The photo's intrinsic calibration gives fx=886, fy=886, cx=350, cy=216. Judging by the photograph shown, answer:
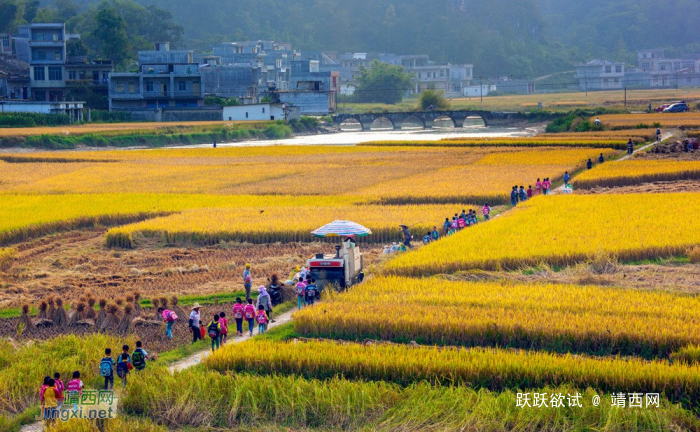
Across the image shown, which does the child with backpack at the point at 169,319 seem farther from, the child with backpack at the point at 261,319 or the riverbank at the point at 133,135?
the riverbank at the point at 133,135

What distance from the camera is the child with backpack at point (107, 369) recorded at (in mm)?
13945

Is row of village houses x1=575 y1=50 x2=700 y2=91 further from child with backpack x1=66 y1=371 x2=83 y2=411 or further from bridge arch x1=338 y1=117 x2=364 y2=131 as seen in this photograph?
child with backpack x1=66 y1=371 x2=83 y2=411

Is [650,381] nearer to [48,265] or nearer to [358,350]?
[358,350]

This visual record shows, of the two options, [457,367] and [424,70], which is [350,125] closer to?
[424,70]

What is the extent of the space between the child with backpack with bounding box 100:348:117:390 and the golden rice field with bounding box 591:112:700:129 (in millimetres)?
58438

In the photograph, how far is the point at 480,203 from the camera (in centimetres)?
3428

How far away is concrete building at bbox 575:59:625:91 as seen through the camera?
160250mm

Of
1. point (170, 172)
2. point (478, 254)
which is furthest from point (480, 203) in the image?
point (170, 172)

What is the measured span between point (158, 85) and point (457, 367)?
275 feet

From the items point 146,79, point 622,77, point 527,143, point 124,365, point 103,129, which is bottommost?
point 124,365

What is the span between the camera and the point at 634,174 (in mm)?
38719

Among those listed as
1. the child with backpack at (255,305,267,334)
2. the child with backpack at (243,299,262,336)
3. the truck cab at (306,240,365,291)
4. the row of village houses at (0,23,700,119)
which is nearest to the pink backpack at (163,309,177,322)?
the child with backpack at (243,299,262,336)

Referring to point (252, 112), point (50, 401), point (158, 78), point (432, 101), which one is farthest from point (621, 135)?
point (50, 401)

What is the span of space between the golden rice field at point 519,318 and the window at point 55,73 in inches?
3164
